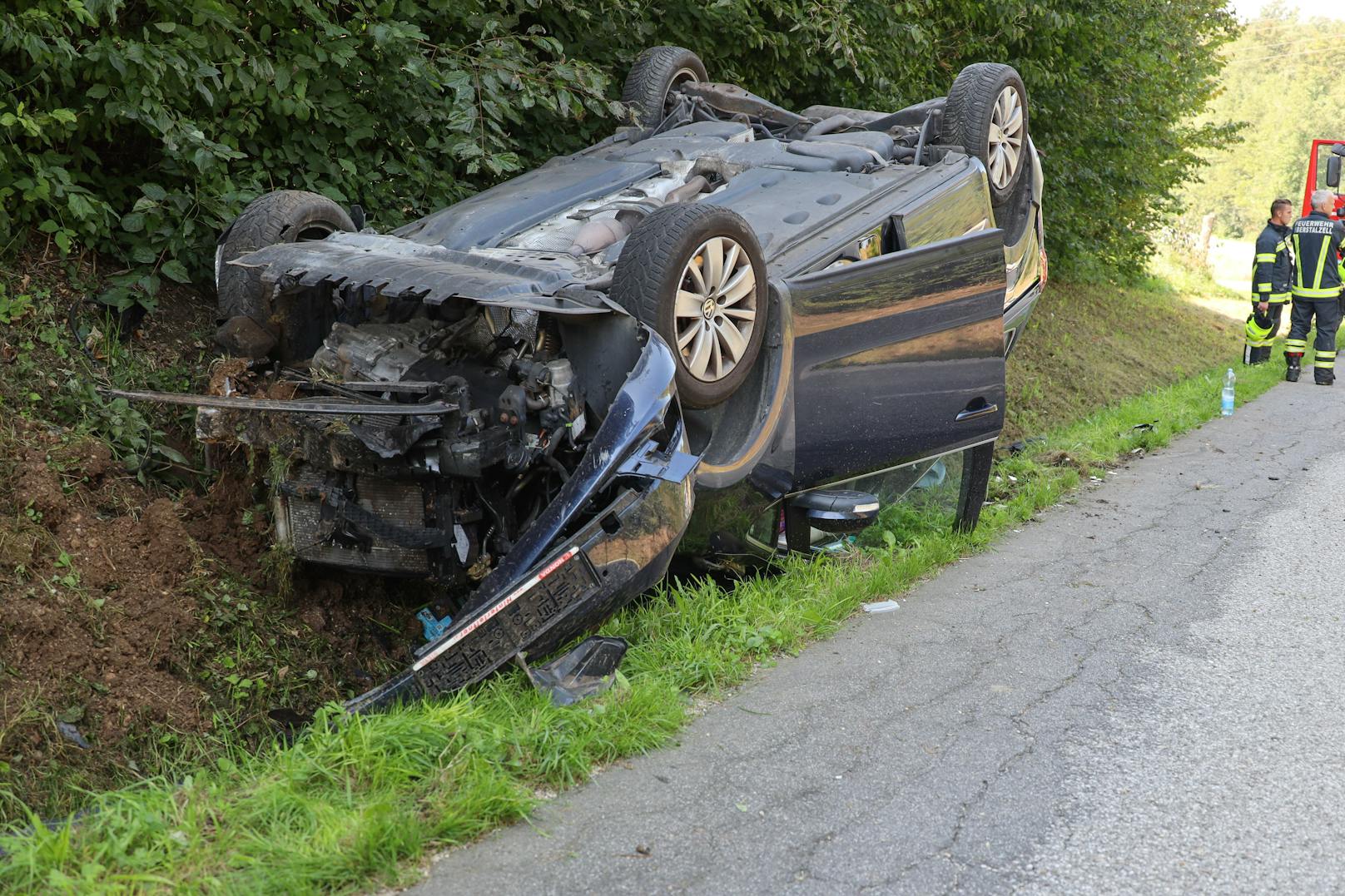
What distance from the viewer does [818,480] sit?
15.6 ft

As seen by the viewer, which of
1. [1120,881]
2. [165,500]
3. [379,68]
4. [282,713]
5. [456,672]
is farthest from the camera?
[379,68]

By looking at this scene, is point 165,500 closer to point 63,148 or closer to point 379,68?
point 63,148

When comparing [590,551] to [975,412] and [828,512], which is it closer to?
[828,512]

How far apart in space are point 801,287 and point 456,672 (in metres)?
1.95

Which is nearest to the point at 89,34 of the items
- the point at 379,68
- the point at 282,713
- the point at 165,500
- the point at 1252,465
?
the point at 379,68

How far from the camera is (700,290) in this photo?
4078 mm

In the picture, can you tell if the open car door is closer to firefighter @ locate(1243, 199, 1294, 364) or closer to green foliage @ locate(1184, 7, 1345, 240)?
firefighter @ locate(1243, 199, 1294, 364)

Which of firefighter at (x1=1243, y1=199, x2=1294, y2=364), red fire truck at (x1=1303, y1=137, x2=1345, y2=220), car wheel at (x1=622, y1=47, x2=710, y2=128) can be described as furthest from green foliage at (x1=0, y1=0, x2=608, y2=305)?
red fire truck at (x1=1303, y1=137, x2=1345, y2=220)

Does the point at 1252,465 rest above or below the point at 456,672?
below

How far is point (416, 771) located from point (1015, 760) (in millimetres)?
1642

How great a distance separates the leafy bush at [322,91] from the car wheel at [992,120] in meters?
1.60

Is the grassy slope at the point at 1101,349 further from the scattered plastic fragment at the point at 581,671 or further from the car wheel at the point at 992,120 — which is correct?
the scattered plastic fragment at the point at 581,671

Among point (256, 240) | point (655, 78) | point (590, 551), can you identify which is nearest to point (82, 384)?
point (256, 240)

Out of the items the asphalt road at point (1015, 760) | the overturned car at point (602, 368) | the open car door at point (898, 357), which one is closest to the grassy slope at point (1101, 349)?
the open car door at point (898, 357)
